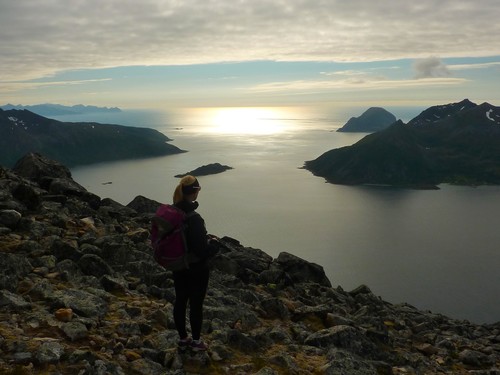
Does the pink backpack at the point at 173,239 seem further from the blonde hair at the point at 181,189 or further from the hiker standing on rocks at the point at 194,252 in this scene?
the blonde hair at the point at 181,189

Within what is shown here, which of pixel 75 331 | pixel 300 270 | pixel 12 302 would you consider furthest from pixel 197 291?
pixel 300 270

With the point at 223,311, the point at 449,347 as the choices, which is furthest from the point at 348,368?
the point at 449,347

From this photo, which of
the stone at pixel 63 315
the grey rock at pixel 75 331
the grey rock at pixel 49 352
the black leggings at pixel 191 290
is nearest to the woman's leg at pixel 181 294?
the black leggings at pixel 191 290

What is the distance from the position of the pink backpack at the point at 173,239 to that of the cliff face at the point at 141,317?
2583 mm

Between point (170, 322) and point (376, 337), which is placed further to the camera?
point (376, 337)

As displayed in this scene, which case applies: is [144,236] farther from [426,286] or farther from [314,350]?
[426,286]

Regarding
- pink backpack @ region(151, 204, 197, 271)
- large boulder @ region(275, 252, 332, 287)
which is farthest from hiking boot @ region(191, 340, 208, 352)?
large boulder @ region(275, 252, 332, 287)

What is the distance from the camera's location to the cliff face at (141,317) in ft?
34.7

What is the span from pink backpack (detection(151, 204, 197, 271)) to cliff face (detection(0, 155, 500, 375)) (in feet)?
8.47

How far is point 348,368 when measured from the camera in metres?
12.9

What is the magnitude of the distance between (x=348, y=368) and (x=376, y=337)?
18.5 ft

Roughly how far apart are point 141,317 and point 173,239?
480 centimetres

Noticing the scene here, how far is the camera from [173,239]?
9.96 metres

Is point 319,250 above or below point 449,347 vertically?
below
